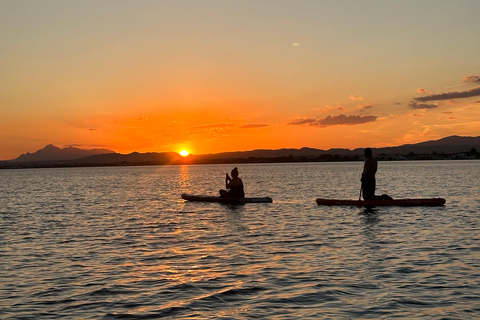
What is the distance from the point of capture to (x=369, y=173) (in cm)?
2833

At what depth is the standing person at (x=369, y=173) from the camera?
2790cm

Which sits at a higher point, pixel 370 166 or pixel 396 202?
pixel 370 166

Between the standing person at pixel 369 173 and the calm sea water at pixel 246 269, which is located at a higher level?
the standing person at pixel 369 173

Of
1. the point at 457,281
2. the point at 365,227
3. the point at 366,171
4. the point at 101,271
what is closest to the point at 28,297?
the point at 101,271

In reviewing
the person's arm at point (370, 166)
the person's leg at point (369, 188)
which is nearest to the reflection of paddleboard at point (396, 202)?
the person's leg at point (369, 188)

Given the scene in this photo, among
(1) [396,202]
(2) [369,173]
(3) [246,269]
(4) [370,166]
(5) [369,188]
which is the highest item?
(4) [370,166]

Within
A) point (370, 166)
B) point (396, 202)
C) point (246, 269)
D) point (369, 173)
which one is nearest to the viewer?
point (246, 269)

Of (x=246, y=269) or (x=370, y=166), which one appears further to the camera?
(x=370, y=166)

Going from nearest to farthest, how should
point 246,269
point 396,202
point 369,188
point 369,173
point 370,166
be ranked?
point 246,269 < point 370,166 < point 369,173 < point 369,188 < point 396,202

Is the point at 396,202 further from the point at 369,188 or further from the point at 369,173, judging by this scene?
the point at 369,173

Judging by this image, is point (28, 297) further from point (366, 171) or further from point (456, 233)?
point (366, 171)

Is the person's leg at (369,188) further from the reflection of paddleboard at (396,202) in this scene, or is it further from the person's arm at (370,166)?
the person's arm at (370,166)

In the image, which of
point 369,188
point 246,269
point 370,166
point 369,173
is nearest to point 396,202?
point 369,188

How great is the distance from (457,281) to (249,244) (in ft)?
26.2
